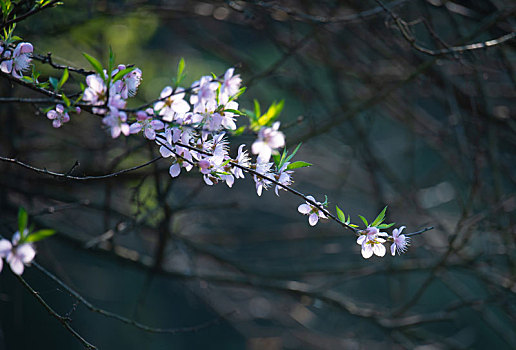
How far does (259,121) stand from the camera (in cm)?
83

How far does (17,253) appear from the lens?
715mm

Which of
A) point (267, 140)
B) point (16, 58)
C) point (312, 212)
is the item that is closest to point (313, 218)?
point (312, 212)

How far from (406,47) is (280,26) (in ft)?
4.06

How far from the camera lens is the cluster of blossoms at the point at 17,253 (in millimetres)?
706

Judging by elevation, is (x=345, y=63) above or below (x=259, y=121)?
above

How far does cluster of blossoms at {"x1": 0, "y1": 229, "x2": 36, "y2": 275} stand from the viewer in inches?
27.8

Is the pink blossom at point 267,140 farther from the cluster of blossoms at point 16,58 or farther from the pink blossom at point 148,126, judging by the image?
the cluster of blossoms at point 16,58

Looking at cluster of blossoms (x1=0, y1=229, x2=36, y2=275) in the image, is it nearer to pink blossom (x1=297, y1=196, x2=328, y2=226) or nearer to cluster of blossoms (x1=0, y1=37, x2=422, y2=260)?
cluster of blossoms (x1=0, y1=37, x2=422, y2=260)

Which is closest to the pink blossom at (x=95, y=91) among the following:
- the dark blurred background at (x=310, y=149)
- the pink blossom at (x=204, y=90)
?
the pink blossom at (x=204, y=90)

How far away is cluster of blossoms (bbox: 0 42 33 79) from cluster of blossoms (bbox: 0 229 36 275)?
1.25ft

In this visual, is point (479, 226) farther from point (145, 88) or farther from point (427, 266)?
point (145, 88)

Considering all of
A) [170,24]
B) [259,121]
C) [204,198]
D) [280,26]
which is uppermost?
[280,26]

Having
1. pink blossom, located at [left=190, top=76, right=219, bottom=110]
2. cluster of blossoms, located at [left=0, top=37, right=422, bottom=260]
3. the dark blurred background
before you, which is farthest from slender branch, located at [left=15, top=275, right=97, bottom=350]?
the dark blurred background

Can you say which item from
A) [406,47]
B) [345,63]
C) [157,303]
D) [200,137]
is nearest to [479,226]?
[406,47]
